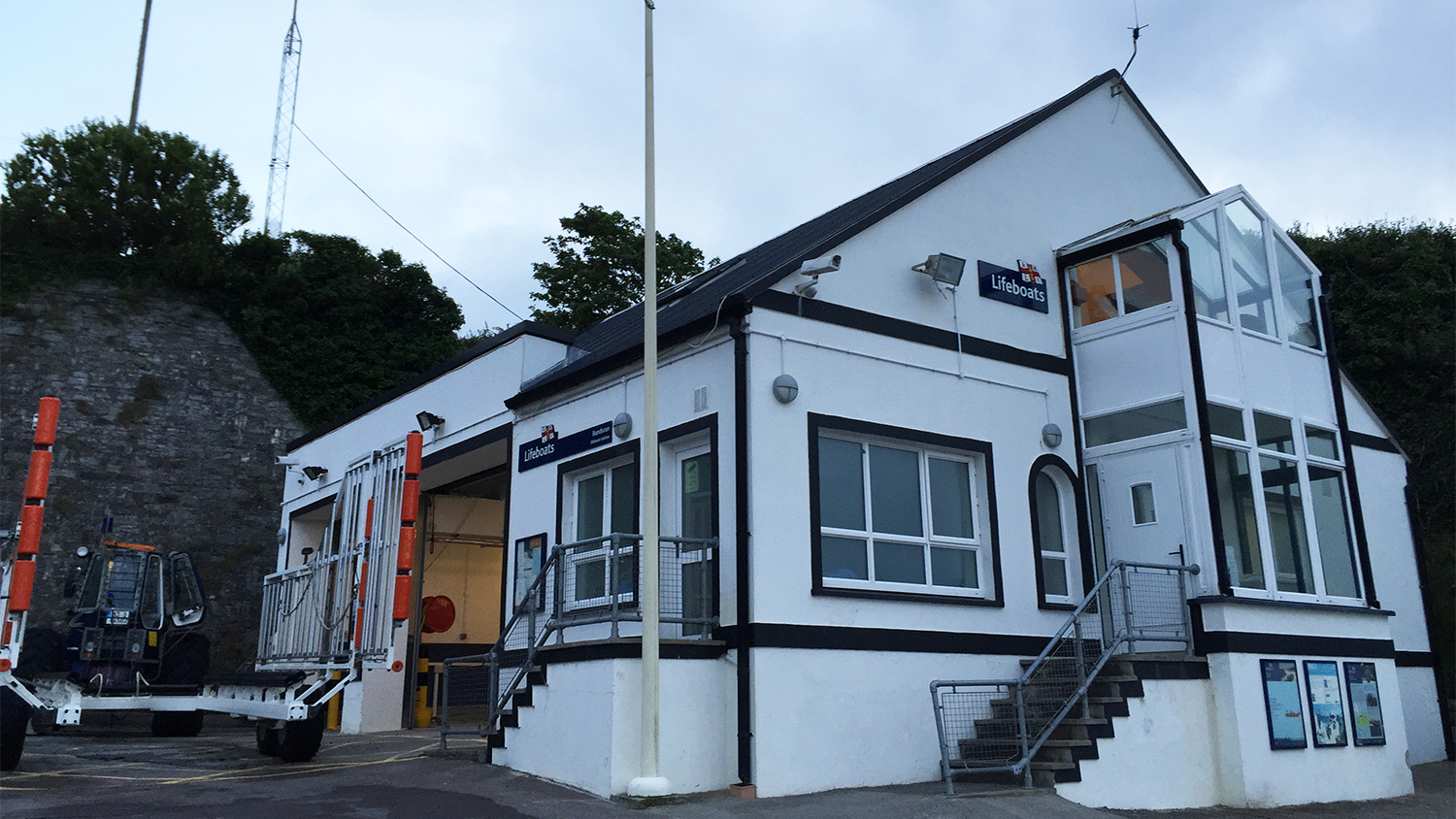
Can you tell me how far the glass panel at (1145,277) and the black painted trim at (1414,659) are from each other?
6.86 m

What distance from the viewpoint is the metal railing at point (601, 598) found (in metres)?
9.77

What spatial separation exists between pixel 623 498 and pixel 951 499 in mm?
3478

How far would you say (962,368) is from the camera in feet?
37.9

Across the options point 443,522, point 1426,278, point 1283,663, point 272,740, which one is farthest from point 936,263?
point 1426,278

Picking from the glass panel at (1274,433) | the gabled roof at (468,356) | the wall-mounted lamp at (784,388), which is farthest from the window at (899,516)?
the gabled roof at (468,356)

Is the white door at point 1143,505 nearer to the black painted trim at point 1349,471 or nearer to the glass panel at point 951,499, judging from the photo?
the glass panel at point 951,499

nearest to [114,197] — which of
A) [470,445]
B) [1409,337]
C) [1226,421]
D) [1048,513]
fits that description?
[470,445]

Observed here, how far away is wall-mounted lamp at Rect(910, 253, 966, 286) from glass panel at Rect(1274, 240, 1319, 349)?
442 centimetres

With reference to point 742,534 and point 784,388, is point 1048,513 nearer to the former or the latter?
point 784,388

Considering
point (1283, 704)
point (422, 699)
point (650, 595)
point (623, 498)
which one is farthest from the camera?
point (422, 699)

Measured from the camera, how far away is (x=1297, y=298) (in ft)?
43.4

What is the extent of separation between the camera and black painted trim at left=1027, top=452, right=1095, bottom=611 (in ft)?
37.3

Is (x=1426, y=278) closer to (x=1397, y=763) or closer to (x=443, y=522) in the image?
(x=1397, y=763)

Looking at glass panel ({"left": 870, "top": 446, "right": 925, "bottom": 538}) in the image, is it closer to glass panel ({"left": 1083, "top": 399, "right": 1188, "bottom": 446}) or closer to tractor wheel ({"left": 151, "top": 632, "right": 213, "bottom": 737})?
glass panel ({"left": 1083, "top": 399, "right": 1188, "bottom": 446})
